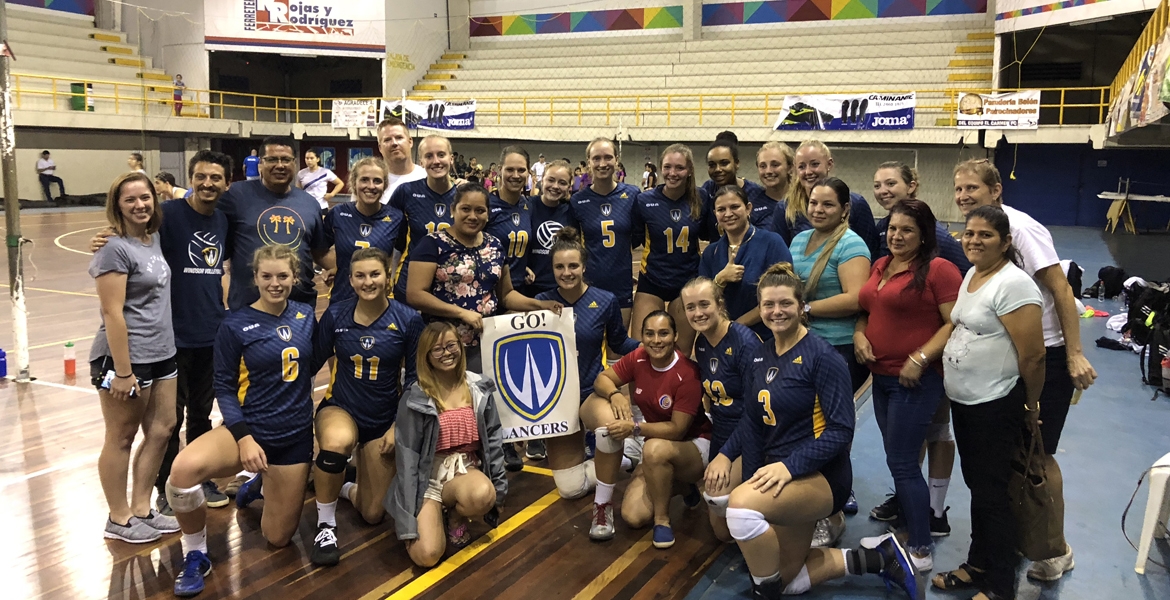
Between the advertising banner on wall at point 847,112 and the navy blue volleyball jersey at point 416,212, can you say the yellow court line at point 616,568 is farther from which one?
the advertising banner on wall at point 847,112

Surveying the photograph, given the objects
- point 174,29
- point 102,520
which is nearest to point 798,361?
point 102,520

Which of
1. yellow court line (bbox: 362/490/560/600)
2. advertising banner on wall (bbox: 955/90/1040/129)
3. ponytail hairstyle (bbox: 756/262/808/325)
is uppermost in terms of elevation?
advertising banner on wall (bbox: 955/90/1040/129)

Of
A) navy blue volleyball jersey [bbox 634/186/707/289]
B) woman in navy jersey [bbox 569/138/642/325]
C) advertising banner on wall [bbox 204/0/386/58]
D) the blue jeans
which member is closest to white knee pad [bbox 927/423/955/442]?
the blue jeans

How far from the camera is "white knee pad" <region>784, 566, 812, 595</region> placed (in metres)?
3.87

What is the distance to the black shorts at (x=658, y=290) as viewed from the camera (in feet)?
19.1

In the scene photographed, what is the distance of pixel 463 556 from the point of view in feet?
14.4

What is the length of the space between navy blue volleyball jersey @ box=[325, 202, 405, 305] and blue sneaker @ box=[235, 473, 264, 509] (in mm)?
1184

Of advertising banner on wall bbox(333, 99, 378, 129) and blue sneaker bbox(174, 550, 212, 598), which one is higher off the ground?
advertising banner on wall bbox(333, 99, 378, 129)

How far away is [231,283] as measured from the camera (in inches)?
203

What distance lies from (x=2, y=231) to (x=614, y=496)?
1925cm

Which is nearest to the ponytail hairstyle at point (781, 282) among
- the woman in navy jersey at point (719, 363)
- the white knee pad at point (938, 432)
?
the woman in navy jersey at point (719, 363)

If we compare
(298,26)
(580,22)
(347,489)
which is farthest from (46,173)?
(347,489)

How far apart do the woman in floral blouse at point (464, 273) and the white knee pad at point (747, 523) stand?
1.99m

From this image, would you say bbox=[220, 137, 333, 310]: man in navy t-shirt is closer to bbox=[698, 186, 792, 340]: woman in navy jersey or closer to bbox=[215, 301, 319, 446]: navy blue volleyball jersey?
bbox=[215, 301, 319, 446]: navy blue volleyball jersey
